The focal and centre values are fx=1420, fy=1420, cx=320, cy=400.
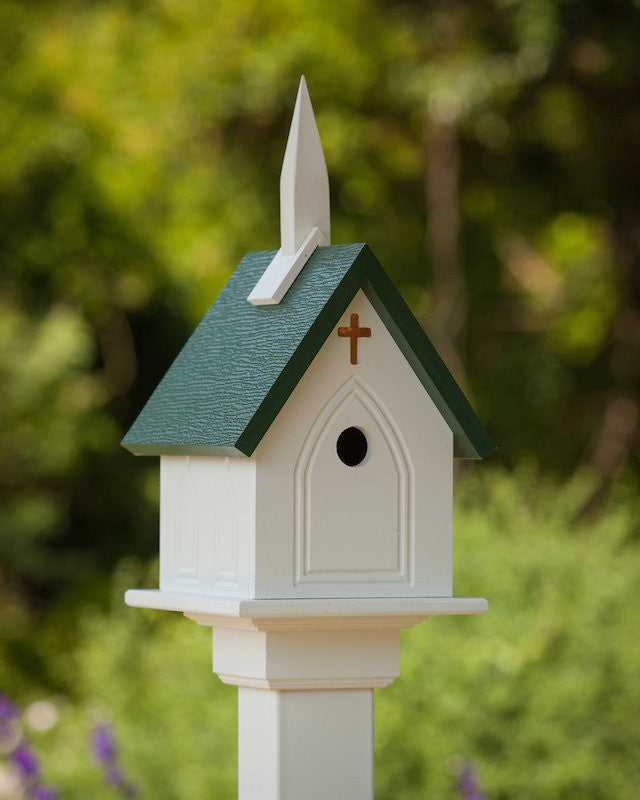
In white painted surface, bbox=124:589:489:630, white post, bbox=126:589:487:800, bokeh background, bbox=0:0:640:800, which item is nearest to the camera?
white painted surface, bbox=124:589:489:630

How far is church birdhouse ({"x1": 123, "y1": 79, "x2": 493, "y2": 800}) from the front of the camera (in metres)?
2.16

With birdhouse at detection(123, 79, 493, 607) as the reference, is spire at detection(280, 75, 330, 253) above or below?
above

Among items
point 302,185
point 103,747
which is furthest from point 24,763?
point 302,185

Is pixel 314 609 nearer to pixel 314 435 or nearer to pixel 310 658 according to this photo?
pixel 310 658

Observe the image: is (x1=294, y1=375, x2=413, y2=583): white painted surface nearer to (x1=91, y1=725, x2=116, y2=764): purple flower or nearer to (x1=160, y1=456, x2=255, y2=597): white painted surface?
(x1=160, y1=456, x2=255, y2=597): white painted surface

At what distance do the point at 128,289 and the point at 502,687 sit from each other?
294 inches

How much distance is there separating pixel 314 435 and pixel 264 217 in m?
9.96

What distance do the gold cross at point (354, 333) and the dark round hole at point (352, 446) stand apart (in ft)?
0.41

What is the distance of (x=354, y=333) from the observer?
7.33 feet

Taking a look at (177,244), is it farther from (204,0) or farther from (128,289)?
(204,0)

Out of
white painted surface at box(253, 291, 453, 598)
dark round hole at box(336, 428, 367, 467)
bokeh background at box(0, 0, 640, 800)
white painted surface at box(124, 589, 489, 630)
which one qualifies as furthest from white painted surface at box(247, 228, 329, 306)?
bokeh background at box(0, 0, 640, 800)

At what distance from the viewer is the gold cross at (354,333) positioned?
2232 mm

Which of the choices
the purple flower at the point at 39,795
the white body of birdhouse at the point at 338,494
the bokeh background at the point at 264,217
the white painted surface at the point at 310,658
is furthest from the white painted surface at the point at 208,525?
the bokeh background at the point at 264,217

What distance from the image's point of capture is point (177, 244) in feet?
39.4
